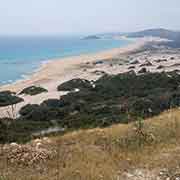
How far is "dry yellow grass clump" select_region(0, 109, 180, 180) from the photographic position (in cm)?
530

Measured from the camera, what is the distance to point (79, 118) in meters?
17.7

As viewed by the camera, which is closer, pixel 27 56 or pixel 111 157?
pixel 111 157

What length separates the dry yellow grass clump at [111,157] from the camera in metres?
5.30

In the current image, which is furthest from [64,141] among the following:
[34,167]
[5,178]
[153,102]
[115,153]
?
[153,102]

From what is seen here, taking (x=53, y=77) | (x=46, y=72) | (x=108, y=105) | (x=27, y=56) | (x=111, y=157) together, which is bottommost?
(x=27, y=56)

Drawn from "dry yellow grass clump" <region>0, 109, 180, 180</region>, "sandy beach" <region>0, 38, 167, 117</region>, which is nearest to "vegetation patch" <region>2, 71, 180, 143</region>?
"sandy beach" <region>0, 38, 167, 117</region>

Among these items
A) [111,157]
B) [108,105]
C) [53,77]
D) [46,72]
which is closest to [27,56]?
[46,72]

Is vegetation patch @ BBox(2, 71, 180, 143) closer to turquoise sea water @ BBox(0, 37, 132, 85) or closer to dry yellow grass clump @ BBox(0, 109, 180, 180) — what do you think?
dry yellow grass clump @ BBox(0, 109, 180, 180)

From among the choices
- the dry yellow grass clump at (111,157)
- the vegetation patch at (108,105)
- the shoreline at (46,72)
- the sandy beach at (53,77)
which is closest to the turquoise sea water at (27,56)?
the shoreline at (46,72)

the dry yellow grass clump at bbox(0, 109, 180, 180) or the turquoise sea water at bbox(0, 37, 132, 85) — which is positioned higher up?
the dry yellow grass clump at bbox(0, 109, 180, 180)

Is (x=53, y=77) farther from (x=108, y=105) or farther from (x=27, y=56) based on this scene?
(x=27, y=56)

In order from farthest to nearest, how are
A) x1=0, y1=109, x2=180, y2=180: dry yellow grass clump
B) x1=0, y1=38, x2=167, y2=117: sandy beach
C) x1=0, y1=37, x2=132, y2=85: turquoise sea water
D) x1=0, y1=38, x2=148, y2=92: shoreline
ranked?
x1=0, y1=37, x2=132, y2=85: turquoise sea water < x1=0, y1=38, x2=148, y2=92: shoreline < x1=0, y1=38, x2=167, y2=117: sandy beach < x1=0, y1=109, x2=180, y2=180: dry yellow grass clump

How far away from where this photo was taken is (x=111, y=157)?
20.1ft

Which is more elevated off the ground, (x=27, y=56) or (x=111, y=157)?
(x=111, y=157)
